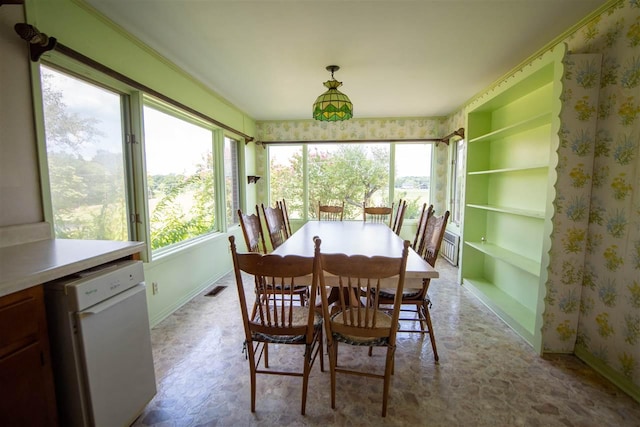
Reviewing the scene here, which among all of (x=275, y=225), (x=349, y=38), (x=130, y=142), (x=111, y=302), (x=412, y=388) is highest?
(x=349, y=38)

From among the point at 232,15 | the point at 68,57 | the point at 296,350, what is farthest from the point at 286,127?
the point at 296,350

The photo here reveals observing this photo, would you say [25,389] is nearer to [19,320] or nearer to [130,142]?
[19,320]

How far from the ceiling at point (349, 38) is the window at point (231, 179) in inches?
42.3

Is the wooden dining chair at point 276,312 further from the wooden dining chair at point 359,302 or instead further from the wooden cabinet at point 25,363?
the wooden cabinet at point 25,363

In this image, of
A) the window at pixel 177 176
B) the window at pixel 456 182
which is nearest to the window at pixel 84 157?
the window at pixel 177 176

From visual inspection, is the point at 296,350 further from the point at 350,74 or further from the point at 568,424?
the point at 350,74

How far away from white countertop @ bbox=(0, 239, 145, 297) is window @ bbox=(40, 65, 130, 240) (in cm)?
39

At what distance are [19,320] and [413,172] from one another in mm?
4856

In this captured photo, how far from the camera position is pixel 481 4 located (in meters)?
1.75

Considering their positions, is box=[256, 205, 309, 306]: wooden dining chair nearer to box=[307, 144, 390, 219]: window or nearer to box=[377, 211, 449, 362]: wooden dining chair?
box=[377, 211, 449, 362]: wooden dining chair

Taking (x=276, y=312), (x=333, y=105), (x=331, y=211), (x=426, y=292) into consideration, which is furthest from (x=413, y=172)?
(x=276, y=312)

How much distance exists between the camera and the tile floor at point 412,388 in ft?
4.84

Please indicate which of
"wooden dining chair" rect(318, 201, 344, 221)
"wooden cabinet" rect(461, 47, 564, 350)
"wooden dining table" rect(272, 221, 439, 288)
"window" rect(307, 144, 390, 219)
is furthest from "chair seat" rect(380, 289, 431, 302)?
"window" rect(307, 144, 390, 219)

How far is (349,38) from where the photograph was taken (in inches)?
84.4
